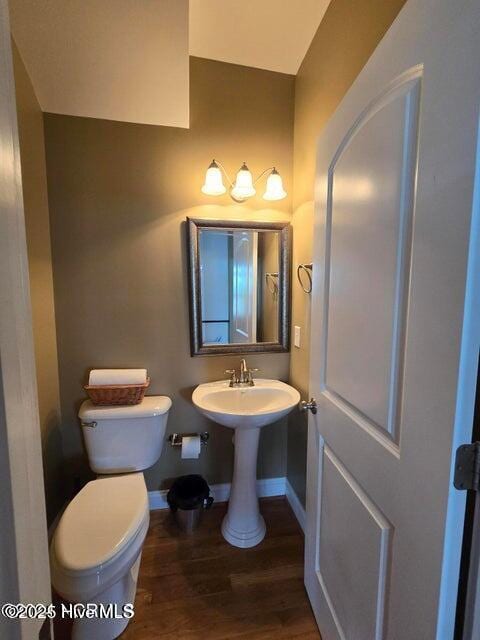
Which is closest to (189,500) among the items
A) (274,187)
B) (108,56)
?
(274,187)

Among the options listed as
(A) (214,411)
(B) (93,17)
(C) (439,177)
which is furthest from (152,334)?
(C) (439,177)

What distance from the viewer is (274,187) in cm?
158

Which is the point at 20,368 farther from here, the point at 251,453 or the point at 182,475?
the point at 182,475

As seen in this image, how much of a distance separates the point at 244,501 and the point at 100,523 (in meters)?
0.77

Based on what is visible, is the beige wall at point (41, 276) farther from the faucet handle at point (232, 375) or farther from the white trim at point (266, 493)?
the faucet handle at point (232, 375)

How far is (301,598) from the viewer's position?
4.21 feet

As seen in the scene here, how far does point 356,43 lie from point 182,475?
2.29m

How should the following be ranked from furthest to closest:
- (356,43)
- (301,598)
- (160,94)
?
(160,94) → (301,598) → (356,43)

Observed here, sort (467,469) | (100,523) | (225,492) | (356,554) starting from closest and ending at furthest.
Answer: (467,469) → (356,554) → (100,523) → (225,492)

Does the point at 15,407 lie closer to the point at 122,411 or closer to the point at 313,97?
the point at 122,411

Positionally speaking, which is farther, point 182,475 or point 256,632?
point 182,475

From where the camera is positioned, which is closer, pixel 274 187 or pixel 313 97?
pixel 313 97

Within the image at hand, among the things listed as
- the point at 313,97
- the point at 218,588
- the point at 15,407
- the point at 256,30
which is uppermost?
the point at 256,30

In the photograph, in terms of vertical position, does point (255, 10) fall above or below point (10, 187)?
above
